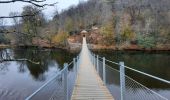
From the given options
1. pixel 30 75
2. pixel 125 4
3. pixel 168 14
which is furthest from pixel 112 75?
pixel 125 4

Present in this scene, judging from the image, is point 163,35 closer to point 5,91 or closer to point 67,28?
point 67,28

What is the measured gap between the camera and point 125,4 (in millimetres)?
64188

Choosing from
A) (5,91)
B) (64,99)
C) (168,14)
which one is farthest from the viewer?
(168,14)

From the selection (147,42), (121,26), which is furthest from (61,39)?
(147,42)

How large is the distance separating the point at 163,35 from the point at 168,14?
587 cm

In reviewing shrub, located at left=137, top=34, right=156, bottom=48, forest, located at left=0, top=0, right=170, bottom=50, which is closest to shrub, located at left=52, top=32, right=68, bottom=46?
forest, located at left=0, top=0, right=170, bottom=50

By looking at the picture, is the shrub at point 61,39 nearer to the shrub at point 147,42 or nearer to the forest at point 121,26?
the forest at point 121,26

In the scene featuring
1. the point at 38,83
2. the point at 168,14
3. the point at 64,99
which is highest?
the point at 168,14

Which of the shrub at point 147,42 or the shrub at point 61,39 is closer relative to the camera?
the shrub at point 147,42

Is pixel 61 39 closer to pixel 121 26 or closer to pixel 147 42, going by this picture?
pixel 121 26

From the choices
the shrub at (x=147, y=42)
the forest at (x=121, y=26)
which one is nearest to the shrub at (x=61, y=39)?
the forest at (x=121, y=26)

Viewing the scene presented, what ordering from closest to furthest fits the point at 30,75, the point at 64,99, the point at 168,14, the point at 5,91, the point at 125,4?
the point at 64,99
the point at 5,91
the point at 30,75
the point at 168,14
the point at 125,4

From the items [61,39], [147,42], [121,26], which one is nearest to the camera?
[147,42]

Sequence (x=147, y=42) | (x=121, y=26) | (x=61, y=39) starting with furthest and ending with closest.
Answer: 1. (x=61, y=39)
2. (x=121, y=26)
3. (x=147, y=42)
